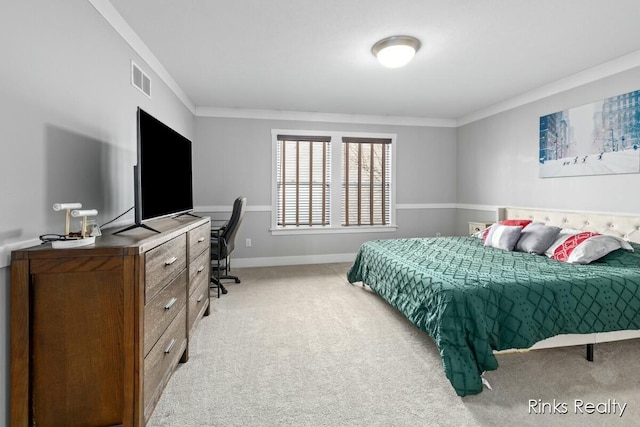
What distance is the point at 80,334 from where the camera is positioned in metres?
1.40

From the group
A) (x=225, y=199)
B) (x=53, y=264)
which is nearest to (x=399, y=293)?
(x=53, y=264)

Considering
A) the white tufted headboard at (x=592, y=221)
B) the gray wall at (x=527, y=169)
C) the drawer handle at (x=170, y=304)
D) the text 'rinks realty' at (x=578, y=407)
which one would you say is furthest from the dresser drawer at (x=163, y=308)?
the gray wall at (x=527, y=169)

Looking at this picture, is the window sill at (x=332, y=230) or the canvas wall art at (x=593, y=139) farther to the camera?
the window sill at (x=332, y=230)

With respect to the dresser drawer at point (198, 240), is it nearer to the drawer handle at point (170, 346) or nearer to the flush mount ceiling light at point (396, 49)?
the drawer handle at point (170, 346)

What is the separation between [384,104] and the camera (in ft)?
15.8

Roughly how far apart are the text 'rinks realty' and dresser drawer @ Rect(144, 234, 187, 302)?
2.05 m

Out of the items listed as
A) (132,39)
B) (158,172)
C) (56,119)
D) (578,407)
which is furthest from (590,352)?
(132,39)

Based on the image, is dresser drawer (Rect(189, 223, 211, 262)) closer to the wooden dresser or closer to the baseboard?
the wooden dresser

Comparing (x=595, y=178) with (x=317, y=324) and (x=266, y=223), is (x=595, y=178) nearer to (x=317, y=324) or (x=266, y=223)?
(x=317, y=324)

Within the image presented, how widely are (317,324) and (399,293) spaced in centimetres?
76

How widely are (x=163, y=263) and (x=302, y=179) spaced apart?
362 centimetres

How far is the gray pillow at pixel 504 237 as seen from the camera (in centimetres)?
343

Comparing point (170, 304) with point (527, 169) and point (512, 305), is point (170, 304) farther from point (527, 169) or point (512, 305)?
point (527, 169)

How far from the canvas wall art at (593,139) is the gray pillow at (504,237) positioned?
3.11ft
